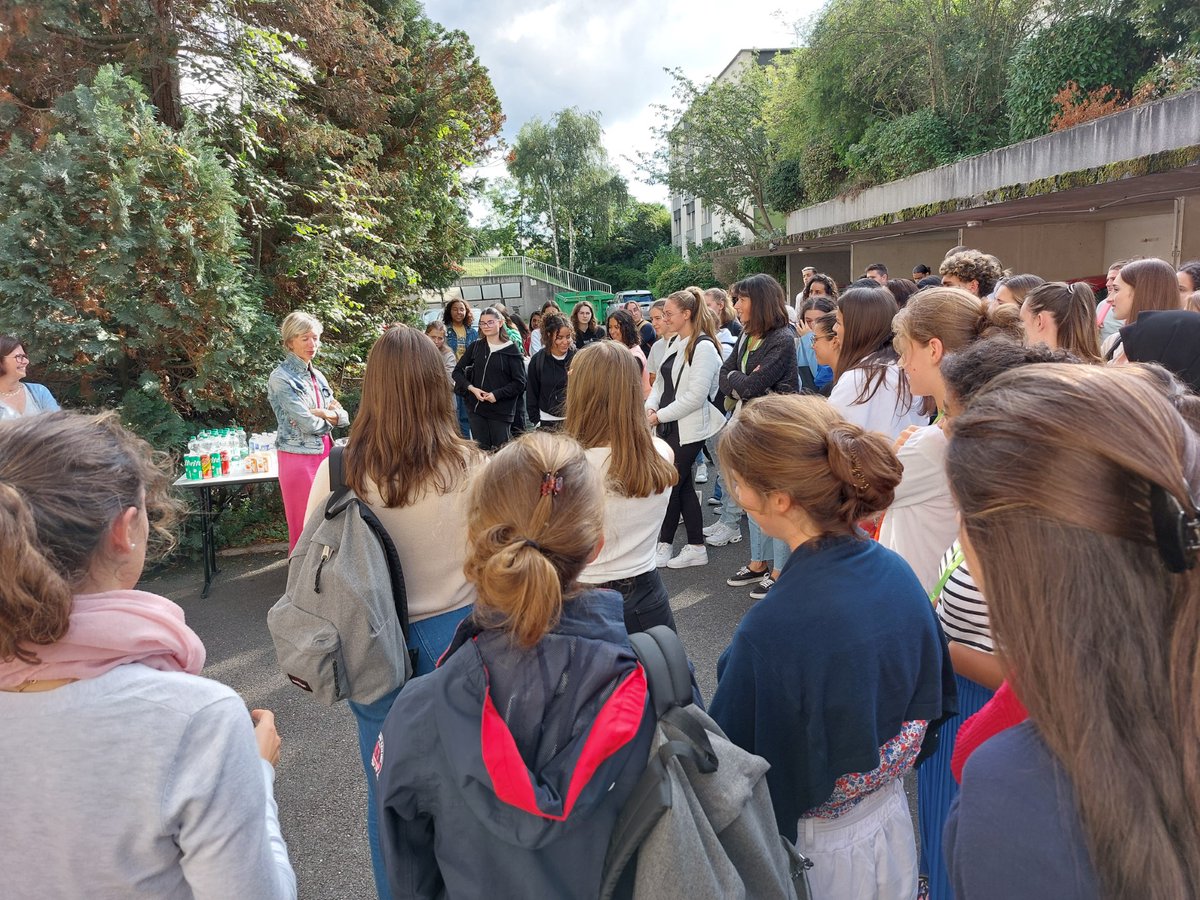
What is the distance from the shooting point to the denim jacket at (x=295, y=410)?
4.96 m

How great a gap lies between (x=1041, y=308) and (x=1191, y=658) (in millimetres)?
3023

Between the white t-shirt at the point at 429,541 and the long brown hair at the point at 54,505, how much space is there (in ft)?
3.07

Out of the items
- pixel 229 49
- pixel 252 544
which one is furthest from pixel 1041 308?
pixel 229 49

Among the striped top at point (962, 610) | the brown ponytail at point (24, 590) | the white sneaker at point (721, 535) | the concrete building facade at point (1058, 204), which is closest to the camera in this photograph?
the brown ponytail at point (24, 590)

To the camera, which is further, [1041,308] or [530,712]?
[1041,308]

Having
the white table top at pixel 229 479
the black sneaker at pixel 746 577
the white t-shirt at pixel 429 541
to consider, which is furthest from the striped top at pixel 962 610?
the white table top at pixel 229 479

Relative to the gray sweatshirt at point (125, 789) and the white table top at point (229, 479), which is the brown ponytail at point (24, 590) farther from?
the white table top at point (229, 479)

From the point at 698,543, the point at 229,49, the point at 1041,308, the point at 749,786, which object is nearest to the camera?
the point at 749,786

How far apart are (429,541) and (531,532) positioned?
1.05 meters

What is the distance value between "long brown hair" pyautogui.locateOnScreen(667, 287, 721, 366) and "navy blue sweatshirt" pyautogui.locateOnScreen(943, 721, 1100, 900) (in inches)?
175

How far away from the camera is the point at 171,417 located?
6375 mm

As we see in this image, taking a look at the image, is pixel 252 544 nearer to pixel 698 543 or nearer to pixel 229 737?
pixel 698 543

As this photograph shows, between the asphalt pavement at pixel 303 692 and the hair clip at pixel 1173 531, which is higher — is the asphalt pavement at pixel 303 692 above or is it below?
below

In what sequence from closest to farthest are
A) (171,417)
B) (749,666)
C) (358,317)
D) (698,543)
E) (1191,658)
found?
(1191,658) → (749,666) → (698,543) → (171,417) → (358,317)
